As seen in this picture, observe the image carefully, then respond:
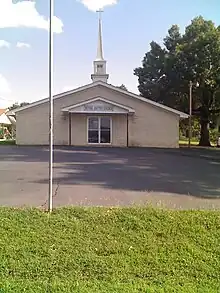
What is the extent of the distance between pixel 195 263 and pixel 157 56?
3921 cm

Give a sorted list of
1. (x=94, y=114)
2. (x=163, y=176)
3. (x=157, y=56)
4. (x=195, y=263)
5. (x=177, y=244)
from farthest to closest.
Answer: (x=157, y=56) → (x=94, y=114) → (x=163, y=176) → (x=177, y=244) → (x=195, y=263)

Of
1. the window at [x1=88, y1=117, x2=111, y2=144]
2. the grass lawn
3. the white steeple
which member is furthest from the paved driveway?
the white steeple

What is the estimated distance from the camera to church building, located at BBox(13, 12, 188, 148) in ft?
98.6

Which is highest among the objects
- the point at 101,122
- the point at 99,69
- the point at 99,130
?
the point at 99,69

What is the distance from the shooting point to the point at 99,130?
3023 cm

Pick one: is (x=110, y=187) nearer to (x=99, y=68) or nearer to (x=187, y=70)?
(x=99, y=68)

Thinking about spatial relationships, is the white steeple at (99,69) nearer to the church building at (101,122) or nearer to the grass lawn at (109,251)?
the church building at (101,122)

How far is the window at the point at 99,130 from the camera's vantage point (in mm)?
30094

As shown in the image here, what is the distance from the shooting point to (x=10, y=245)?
5398 mm

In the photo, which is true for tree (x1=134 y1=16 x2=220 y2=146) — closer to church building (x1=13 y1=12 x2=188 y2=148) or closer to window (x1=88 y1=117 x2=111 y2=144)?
church building (x1=13 y1=12 x2=188 y2=148)

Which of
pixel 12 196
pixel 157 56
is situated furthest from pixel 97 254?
pixel 157 56

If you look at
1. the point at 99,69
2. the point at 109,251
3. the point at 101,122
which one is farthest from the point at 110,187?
the point at 99,69

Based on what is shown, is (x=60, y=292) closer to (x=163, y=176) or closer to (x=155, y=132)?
(x=163, y=176)

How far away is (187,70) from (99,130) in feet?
39.9
